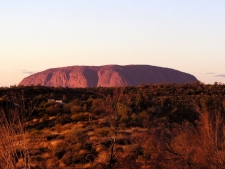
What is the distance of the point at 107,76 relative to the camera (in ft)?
403

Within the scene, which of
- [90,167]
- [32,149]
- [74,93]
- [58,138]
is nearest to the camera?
[90,167]

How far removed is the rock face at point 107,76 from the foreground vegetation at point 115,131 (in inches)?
A: 2160

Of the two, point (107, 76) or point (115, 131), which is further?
point (107, 76)

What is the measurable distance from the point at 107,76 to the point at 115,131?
10654cm

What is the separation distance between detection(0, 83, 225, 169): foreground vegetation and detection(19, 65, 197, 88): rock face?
180ft

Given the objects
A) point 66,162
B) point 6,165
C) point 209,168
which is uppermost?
point 6,165

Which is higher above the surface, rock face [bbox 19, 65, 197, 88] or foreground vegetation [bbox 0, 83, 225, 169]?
rock face [bbox 19, 65, 197, 88]

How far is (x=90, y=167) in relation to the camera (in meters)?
22.5

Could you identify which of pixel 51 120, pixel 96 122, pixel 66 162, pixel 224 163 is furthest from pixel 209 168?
pixel 51 120

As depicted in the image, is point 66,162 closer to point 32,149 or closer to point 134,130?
point 32,149

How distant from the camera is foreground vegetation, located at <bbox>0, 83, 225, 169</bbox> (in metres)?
15.1

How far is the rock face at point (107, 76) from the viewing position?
120750 mm

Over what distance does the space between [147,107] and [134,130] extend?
43.0 ft

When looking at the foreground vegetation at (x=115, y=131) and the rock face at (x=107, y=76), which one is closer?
the foreground vegetation at (x=115, y=131)
